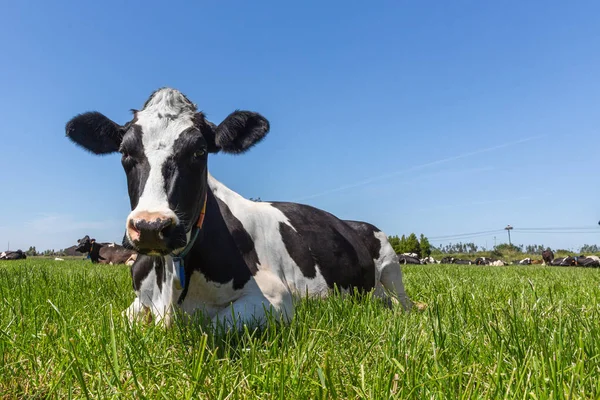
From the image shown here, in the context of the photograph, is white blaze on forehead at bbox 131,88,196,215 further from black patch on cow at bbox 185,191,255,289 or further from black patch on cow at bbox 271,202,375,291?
black patch on cow at bbox 271,202,375,291

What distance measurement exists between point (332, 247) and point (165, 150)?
8.64 feet

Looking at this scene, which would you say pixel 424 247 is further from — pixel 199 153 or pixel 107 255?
pixel 199 153

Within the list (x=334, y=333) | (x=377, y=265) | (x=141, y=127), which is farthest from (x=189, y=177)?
(x=377, y=265)

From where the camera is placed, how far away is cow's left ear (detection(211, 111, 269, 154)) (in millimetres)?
3848

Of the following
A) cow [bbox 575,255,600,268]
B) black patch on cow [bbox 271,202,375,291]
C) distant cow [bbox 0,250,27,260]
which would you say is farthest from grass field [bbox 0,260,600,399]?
distant cow [bbox 0,250,27,260]

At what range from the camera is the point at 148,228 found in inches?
107

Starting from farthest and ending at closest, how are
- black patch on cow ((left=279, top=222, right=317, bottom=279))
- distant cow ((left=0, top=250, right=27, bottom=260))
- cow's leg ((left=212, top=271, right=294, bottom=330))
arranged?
distant cow ((left=0, top=250, right=27, bottom=260)), black patch on cow ((left=279, top=222, right=317, bottom=279)), cow's leg ((left=212, top=271, right=294, bottom=330))

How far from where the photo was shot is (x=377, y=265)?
20.6 feet

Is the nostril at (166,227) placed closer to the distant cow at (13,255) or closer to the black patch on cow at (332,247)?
the black patch on cow at (332,247)

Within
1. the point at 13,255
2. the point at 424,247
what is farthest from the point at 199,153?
the point at 424,247

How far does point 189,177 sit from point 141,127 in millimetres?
517

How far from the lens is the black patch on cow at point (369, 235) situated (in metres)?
6.35

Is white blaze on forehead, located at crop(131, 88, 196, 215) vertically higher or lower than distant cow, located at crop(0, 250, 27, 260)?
higher

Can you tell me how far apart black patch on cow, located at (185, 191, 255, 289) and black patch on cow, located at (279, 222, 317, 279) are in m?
0.67
